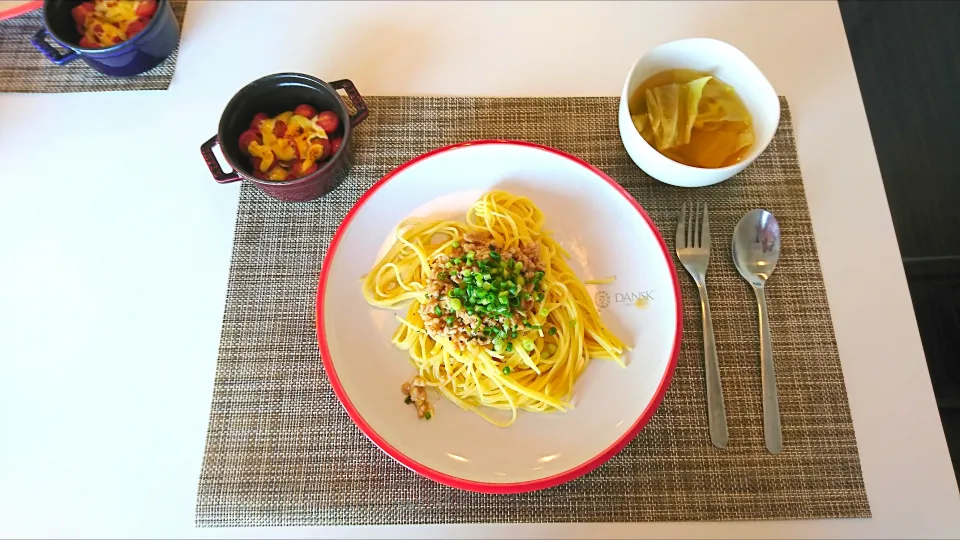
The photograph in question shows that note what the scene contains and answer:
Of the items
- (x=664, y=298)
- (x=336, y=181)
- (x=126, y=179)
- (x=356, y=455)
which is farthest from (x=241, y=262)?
(x=664, y=298)

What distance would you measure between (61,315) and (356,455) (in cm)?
96

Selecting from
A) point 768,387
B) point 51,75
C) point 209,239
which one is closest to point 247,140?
point 209,239

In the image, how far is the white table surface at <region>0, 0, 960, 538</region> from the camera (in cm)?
143

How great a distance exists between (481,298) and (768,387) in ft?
2.58

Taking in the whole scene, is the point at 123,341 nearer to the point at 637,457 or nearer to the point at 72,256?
the point at 72,256

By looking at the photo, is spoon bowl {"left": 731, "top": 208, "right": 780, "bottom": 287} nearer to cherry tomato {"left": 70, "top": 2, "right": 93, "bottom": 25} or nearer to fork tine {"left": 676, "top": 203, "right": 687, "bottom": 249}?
fork tine {"left": 676, "top": 203, "right": 687, "bottom": 249}

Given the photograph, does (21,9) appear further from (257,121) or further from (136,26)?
(257,121)

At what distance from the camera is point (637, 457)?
4.68 ft

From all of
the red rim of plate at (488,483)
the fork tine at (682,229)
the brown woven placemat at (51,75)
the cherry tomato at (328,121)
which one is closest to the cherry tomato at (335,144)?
the cherry tomato at (328,121)

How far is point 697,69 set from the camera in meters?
1.60

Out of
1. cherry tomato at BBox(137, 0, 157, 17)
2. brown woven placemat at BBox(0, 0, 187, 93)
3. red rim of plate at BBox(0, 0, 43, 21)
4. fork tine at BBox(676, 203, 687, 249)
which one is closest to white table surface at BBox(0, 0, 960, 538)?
brown woven placemat at BBox(0, 0, 187, 93)

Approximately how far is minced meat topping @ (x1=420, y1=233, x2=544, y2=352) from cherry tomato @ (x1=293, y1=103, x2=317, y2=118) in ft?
1.90

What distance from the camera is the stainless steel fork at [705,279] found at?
1.43m

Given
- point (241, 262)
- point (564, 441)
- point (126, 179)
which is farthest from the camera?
point (126, 179)
